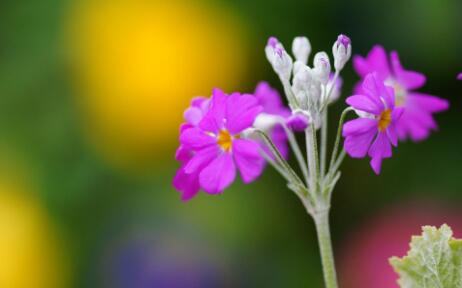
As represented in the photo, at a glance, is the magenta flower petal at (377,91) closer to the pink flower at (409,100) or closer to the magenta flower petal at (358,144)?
the magenta flower petal at (358,144)

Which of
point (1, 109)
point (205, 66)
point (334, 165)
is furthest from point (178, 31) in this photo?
point (334, 165)

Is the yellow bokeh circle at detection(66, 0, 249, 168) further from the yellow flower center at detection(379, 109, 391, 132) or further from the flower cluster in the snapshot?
the yellow flower center at detection(379, 109, 391, 132)

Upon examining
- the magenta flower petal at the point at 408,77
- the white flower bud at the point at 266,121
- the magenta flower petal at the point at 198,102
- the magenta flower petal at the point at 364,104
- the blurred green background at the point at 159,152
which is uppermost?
the blurred green background at the point at 159,152

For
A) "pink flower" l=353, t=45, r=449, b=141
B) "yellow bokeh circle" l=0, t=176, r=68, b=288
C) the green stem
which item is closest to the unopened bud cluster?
the green stem

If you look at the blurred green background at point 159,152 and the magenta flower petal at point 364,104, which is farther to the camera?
the blurred green background at point 159,152

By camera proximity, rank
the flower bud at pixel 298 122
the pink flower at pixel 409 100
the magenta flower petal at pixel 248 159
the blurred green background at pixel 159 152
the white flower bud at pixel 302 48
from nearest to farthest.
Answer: the flower bud at pixel 298 122
the magenta flower petal at pixel 248 159
the white flower bud at pixel 302 48
the pink flower at pixel 409 100
the blurred green background at pixel 159 152

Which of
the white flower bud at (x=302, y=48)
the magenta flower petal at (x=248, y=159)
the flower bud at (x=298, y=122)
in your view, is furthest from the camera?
the white flower bud at (x=302, y=48)

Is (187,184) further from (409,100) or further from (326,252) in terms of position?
(409,100)

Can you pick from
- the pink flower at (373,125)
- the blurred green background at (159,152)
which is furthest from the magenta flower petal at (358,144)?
the blurred green background at (159,152)

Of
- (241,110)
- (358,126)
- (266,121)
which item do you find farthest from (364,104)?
(266,121)
